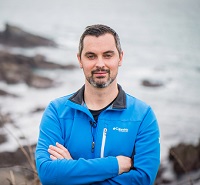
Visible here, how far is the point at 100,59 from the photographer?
2824mm

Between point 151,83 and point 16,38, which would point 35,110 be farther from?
point 16,38

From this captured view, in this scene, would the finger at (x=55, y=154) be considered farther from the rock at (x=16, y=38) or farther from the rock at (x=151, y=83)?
the rock at (x=16, y=38)

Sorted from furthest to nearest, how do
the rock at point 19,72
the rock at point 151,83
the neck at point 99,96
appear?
the rock at point 151,83 < the rock at point 19,72 < the neck at point 99,96

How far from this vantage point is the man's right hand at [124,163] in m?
2.78

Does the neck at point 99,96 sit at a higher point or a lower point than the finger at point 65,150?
higher

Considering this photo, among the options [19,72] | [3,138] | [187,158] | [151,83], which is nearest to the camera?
[187,158]

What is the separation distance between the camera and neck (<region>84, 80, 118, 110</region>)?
9.59ft

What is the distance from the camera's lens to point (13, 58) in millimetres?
21078

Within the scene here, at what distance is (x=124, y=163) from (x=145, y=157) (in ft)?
0.65

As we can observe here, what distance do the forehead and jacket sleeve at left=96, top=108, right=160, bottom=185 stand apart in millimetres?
705

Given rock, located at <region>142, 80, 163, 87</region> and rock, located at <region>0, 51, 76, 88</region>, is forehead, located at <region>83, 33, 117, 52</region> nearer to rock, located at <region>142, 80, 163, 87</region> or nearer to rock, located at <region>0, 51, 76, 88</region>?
rock, located at <region>0, 51, 76, 88</region>

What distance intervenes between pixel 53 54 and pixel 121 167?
94.5 feet

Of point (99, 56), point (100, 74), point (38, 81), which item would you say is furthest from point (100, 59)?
point (38, 81)

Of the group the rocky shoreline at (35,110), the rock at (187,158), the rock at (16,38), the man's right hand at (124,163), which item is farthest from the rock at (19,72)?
the man's right hand at (124,163)
